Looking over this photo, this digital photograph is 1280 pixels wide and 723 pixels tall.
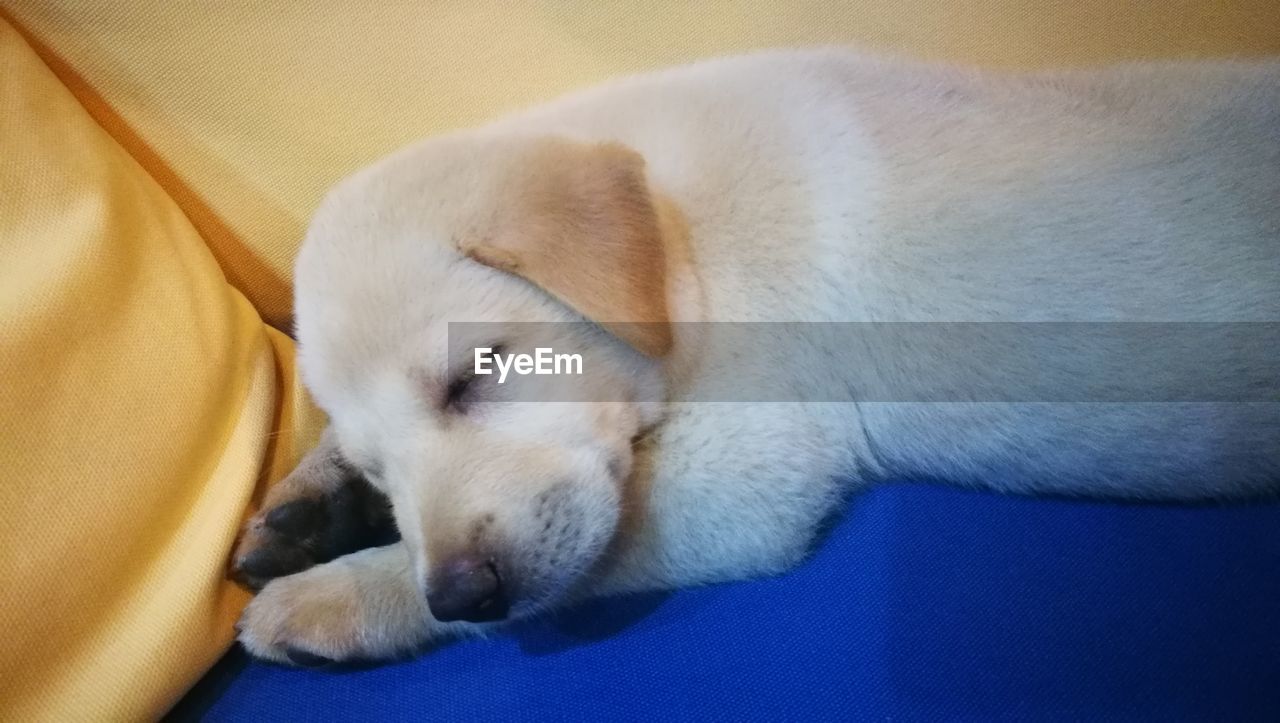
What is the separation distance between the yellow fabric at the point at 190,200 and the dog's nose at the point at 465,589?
485 mm

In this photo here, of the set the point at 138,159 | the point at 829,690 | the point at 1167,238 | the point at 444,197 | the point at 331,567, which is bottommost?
the point at 331,567

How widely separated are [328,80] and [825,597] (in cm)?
162

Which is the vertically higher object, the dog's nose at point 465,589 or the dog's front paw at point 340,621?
the dog's nose at point 465,589

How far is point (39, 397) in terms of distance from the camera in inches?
53.4

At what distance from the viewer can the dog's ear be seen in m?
1.33

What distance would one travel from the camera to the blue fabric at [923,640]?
1.26m

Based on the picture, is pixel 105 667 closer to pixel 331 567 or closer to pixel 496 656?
pixel 331 567

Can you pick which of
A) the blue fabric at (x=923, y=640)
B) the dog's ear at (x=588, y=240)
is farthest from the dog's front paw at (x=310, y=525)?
the dog's ear at (x=588, y=240)

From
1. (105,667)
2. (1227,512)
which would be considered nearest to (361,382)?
(105,667)

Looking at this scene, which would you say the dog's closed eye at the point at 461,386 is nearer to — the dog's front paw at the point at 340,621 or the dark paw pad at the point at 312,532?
the dog's front paw at the point at 340,621

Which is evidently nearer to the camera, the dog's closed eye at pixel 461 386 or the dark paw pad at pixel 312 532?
the dog's closed eye at pixel 461 386

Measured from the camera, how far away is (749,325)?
4.99ft

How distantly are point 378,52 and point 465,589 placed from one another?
4.56 ft

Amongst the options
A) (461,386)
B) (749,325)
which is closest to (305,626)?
(461,386)
